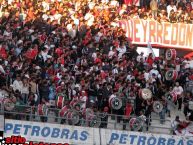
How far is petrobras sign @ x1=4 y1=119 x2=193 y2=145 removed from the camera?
86.9 ft

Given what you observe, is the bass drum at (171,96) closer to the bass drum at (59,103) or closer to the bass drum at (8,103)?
the bass drum at (59,103)

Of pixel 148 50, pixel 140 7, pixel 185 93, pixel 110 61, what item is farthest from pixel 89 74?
pixel 140 7

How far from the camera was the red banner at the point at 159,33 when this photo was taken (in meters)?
34.5

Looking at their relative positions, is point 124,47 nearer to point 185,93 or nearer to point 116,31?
point 116,31

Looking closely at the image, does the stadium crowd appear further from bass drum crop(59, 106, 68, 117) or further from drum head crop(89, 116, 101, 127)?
bass drum crop(59, 106, 68, 117)

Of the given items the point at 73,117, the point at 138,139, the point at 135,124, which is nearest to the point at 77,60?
the point at 73,117

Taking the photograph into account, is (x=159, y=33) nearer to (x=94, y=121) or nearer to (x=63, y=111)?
(x=94, y=121)

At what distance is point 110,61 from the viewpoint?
30266 millimetres

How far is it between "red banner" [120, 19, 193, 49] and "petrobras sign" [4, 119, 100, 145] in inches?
320

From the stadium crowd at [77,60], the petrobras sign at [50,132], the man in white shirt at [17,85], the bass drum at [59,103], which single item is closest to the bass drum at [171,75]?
the stadium crowd at [77,60]

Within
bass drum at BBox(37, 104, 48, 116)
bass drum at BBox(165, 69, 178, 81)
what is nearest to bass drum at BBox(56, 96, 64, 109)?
bass drum at BBox(37, 104, 48, 116)

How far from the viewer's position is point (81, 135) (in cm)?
2712

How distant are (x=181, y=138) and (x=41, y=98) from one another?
506 centimetres

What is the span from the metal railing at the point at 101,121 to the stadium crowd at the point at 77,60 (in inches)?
12.8
